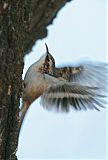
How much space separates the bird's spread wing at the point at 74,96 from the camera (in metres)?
2.23

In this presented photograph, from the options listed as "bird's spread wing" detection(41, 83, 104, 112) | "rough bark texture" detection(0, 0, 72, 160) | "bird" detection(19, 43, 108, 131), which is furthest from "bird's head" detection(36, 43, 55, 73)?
"rough bark texture" detection(0, 0, 72, 160)

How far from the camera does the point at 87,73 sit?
250 cm

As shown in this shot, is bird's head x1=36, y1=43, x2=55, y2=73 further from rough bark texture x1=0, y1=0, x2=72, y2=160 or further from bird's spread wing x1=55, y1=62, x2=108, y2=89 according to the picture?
rough bark texture x1=0, y1=0, x2=72, y2=160

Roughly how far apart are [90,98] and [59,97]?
14 cm

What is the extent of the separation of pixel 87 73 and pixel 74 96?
258mm

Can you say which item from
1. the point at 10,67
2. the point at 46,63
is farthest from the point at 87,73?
the point at 10,67

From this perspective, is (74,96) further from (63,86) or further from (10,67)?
(10,67)

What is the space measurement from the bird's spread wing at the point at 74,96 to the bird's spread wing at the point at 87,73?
0.11 m

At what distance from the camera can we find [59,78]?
7.64ft

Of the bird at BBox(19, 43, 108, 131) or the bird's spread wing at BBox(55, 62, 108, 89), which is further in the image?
the bird's spread wing at BBox(55, 62, 108, 89)

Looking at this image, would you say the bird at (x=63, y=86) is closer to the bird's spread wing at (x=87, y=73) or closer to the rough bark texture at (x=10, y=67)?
the bird's spread wing at (x=87, y=73)

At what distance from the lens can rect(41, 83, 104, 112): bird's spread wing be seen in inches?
88.0

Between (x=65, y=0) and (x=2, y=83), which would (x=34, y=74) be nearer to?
(x=65, y=0)

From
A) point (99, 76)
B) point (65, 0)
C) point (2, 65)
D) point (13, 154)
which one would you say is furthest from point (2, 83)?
point (65, 0)
